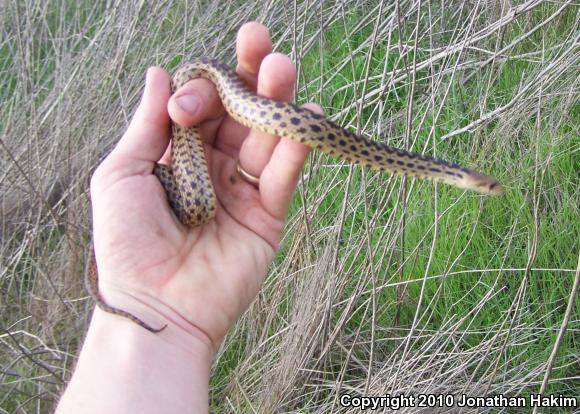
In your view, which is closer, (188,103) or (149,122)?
(188,103)

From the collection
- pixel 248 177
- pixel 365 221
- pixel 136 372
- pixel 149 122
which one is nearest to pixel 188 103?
pixel 149 122

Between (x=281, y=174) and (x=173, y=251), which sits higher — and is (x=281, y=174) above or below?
above

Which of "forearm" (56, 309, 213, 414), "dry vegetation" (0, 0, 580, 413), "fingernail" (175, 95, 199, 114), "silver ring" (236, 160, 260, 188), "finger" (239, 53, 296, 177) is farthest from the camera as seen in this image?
"dry vegetation" (0, 0, 580, 413)

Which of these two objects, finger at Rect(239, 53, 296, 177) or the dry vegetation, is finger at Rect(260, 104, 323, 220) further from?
the dry vegetation

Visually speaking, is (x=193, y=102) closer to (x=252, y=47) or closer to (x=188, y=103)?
(x=188, y=103)

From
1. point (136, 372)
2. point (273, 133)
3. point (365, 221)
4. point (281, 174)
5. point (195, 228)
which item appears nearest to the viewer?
point (136, 372)

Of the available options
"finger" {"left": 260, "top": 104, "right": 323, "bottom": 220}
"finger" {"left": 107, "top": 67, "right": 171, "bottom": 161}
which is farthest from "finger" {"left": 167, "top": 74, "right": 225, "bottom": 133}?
"finger" {"left": 260, "top": 104, "right": 323, "bottom": 220}

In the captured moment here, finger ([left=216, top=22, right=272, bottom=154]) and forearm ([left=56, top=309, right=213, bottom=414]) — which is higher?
finger ([left=216, top=22, right=272, bottom=154])

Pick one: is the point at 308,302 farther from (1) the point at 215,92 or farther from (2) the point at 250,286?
(1) the point at 215,92
